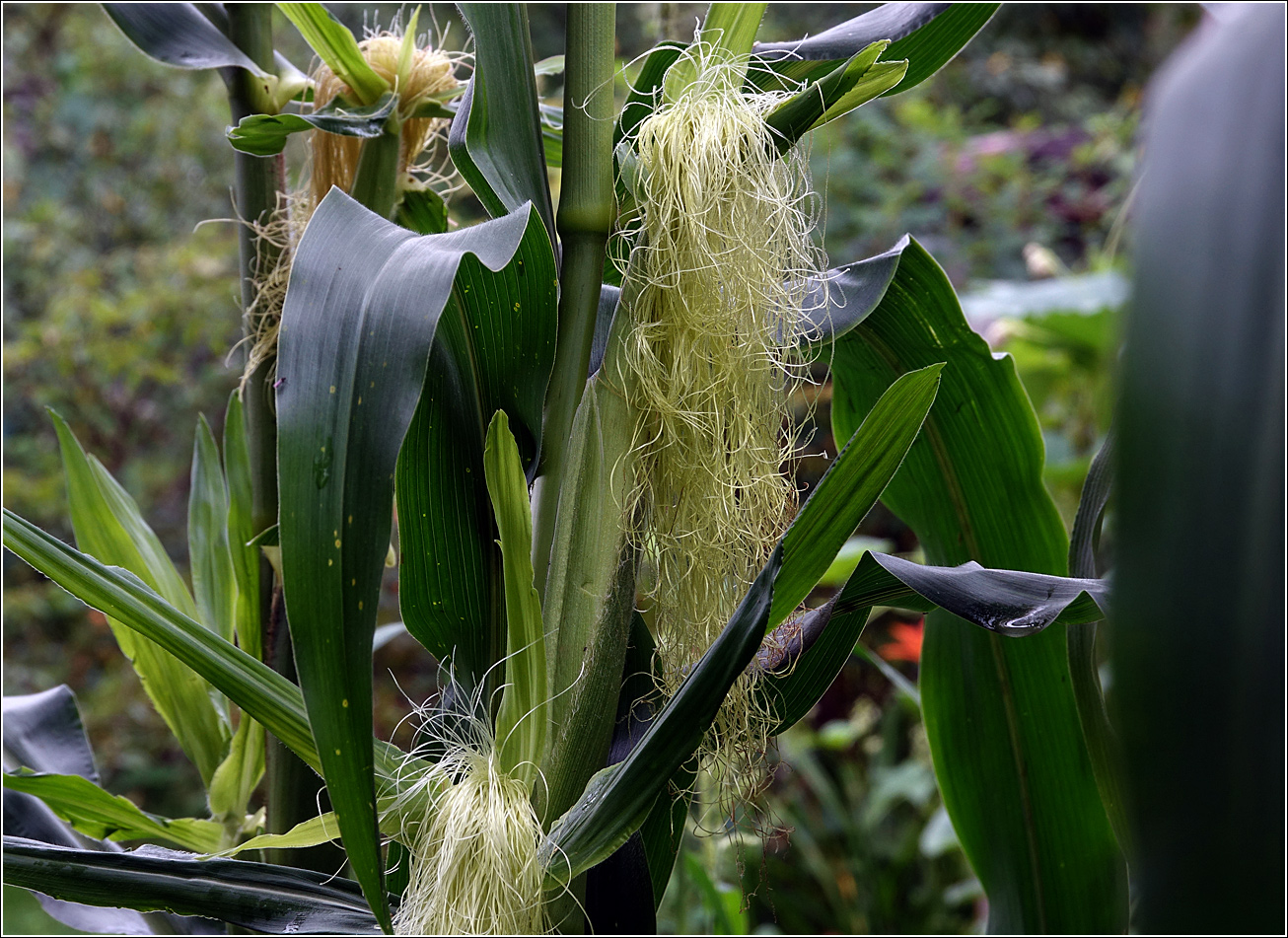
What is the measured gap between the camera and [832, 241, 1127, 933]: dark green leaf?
1.68ft

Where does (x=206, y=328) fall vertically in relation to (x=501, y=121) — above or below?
below

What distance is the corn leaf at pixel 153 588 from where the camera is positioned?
0.54 meters

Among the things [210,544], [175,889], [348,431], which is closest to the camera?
[348,431]

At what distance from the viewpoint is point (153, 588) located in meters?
0.56

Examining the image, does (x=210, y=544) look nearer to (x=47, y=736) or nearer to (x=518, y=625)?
(x=47, y=736)

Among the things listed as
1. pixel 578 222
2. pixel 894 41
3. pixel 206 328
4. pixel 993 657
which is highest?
pixel 894 41

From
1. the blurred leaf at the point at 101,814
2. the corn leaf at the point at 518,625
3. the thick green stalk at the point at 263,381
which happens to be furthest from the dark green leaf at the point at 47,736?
the corn leaf at the point at 518,625

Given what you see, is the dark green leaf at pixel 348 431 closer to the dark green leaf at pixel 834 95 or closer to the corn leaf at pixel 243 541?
the dark green leaf at pixel 834 95

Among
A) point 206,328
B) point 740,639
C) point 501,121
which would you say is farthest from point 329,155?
point 206,328

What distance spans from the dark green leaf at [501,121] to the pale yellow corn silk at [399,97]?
108mm

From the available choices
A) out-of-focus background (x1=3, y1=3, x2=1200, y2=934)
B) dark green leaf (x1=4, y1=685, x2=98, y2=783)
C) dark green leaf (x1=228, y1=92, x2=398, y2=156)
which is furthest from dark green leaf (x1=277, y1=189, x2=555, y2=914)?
out-of-focus background (x1=3, y1=3, x2=1200, y2=934)

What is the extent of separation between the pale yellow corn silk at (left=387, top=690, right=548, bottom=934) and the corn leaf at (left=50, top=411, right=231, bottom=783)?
28cm

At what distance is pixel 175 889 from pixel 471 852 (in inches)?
5.8

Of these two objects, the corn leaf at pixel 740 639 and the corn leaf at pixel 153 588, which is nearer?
the corn leaf at pixel 740 639
